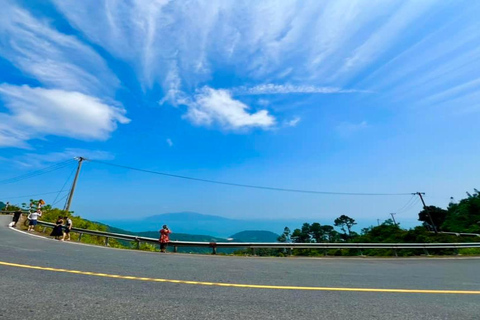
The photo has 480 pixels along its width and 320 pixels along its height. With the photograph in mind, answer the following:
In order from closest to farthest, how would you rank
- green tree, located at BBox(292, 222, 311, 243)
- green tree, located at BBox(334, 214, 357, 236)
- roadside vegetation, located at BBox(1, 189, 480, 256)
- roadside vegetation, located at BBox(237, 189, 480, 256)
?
roadside vegetation, located at BBox(1, 189, 480, 256) < roadside vegetation, located at BBox(237, 189, 480, 256) < green tree, located at BBox(292, 222, 311, 243) < green tree, located at BBox(334, 214, 357, 236)

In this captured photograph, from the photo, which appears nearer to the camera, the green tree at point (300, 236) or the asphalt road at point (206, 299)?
the asphalt road at point (206, 299)

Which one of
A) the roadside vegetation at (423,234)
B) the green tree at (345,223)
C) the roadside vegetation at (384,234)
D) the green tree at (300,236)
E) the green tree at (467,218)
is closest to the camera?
the roadside vegetation at (384,234)

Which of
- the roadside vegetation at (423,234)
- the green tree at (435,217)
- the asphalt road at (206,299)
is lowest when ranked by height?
the asphalt road at (206,299)

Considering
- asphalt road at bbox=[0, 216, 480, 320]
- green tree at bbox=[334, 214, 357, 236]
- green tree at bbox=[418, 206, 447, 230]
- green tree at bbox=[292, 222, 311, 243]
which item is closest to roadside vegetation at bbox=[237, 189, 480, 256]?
green tree at bbox=[418, 206, 447, 230]

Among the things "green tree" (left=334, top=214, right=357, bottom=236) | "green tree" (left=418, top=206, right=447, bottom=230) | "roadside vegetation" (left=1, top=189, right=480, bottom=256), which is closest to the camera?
"roadside vegetation" (left=1, top=189, right=480, bottom=256)

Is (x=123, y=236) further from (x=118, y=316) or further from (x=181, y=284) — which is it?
(x=118, y=316)

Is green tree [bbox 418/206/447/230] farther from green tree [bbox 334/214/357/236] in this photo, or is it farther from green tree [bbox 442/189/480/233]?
green tree [bbox 334/214/357/236]

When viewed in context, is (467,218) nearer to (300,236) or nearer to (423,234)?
→ (423,234)

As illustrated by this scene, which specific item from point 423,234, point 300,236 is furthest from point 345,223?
point 423,234

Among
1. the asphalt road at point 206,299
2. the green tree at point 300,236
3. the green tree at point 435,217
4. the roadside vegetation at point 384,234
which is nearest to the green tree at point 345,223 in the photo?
the roadside vegetation at point 384,234

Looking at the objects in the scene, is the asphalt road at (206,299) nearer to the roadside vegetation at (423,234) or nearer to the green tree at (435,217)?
the roadside vegetation at (423,234)

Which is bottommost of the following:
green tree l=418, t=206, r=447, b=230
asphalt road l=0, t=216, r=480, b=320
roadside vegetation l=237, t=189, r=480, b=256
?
asphalt road l=0, t=216, r=480, b=320

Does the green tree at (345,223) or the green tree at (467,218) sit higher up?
the green tree at (345,223)

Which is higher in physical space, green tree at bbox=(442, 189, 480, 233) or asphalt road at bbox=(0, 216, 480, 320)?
green tree at bbox=(442, 189, 480, 233)
